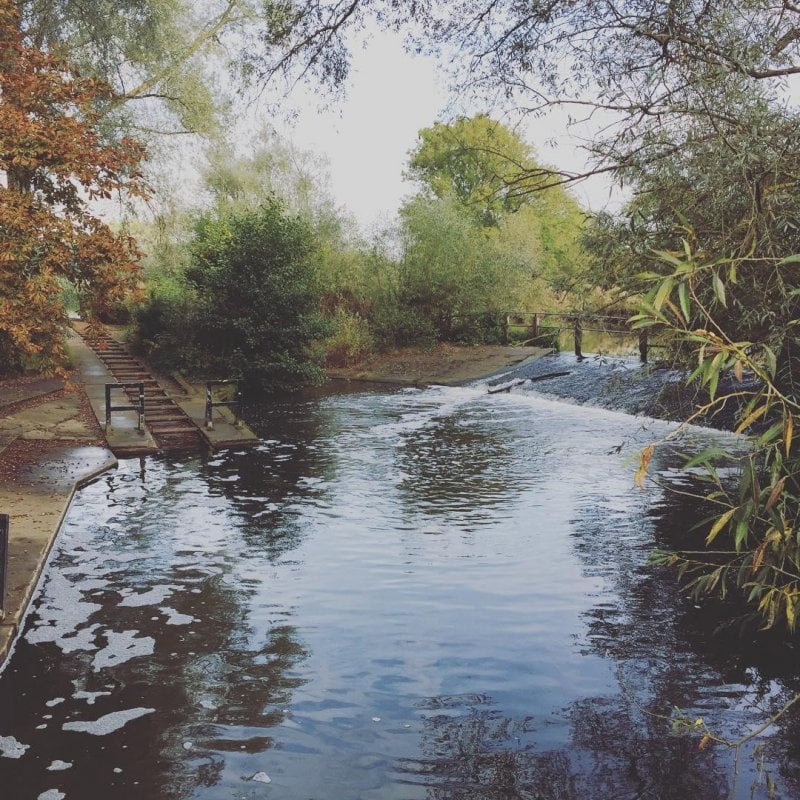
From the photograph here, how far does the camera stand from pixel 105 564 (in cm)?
752

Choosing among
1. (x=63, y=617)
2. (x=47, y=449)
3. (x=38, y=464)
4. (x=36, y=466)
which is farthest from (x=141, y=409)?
(x=63, y=617)

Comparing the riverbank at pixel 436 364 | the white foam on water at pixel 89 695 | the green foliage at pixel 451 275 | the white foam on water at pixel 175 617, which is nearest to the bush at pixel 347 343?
the riverbank at pixel 436 364

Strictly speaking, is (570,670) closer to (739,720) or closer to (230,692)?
(739,720)

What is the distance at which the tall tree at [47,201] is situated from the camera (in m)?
9.25

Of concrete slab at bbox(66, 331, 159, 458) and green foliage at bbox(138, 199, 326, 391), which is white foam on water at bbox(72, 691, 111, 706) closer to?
concrete slab at bbox(66, 331, 159, 458)

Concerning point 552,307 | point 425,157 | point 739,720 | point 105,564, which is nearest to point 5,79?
point 105,564

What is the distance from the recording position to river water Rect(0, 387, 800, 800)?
4.31m

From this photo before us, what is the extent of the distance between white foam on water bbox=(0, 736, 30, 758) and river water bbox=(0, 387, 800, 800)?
0.01 metres

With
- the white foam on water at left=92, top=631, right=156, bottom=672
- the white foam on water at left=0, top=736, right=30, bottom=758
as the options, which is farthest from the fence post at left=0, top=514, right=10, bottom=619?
the white foam on water at left=0, top=736, right=30, bottom=758

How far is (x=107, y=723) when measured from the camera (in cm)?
473

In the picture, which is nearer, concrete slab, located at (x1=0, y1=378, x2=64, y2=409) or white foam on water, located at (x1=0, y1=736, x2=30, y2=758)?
white foam on water, located at (x1=0, y1=736, x2=30, y2=758)

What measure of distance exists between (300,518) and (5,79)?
19.8 ft

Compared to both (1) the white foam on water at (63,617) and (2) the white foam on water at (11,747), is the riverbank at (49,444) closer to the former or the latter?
(1) the white foam on water at (63,617)

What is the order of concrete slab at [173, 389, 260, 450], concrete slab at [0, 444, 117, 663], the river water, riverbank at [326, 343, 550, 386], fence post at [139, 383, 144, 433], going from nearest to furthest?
the river water, concrete slab at [0, 444, 117, 663], concrete slab at [173, 389, 260, 450], fence post at [139, 383, 144, 433], riverbank at [326, 343, 550, 386]
